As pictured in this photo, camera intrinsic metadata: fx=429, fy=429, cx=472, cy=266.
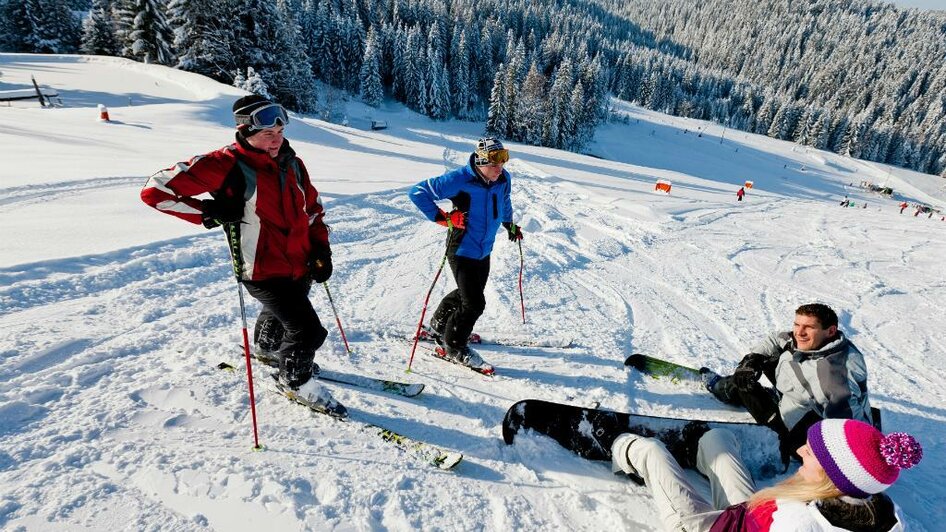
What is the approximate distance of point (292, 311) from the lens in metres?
3.25

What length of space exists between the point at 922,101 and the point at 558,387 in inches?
7340

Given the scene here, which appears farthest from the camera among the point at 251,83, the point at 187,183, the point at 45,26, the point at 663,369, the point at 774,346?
the point at 45,26

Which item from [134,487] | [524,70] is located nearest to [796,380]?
[134,487]

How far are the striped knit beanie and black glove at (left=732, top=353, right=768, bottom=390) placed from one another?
2.33 metres

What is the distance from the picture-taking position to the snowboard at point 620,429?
3523 millimetres

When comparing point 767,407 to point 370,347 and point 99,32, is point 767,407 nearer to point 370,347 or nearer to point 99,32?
point 370,347

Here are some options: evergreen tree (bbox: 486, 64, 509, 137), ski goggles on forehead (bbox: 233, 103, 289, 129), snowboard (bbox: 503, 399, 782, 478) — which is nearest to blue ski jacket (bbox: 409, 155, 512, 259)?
ski goggles on forehead (bbox: 233, 103, 289, 129)

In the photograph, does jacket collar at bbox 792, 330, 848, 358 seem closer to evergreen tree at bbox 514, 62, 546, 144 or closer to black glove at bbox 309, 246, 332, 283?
black glove at bbox 309, 246, 332, 283

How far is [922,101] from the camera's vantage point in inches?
4985

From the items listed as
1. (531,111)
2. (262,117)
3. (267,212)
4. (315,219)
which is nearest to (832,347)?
(315,219)

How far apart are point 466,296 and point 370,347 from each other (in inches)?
48.9

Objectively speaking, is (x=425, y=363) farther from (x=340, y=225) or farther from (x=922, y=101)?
(x=922, y=101)

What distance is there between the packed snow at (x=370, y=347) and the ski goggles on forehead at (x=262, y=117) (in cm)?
216

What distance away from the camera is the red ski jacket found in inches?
106
